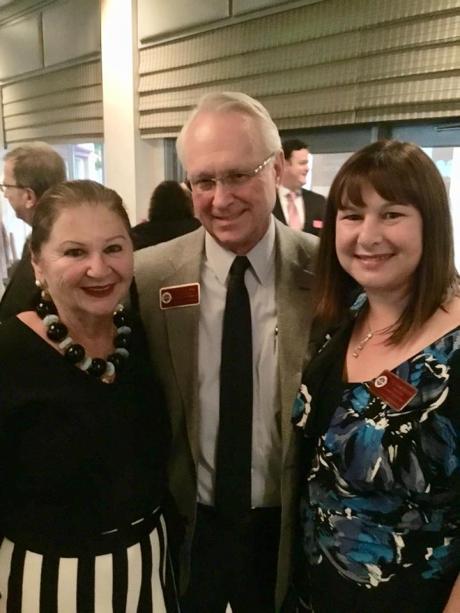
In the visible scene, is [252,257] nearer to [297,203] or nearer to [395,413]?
[395,413]

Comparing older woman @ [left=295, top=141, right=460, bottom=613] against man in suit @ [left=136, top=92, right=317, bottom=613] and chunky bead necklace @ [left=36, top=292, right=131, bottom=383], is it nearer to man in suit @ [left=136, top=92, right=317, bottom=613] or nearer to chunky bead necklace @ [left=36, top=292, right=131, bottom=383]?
man in suit @ [left=136, top=92, right=317, bottom=613]

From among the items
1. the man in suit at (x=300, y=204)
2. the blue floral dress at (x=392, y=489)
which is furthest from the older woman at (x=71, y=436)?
the man in suit at (x=300, y=204)

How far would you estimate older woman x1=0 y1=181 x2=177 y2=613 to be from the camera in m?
1.19

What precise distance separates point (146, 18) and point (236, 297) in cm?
355

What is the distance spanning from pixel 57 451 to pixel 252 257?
2.22 ft

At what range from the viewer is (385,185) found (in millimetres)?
1121

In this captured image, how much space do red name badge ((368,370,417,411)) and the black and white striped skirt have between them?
618 millimetres

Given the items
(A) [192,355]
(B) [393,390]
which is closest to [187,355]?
(A) [192,355]

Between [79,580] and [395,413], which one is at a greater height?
[395,413]

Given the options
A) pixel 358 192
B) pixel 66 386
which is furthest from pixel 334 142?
pixel 66 386

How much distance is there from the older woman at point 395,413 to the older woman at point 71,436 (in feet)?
1.43

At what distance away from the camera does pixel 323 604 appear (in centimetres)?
125

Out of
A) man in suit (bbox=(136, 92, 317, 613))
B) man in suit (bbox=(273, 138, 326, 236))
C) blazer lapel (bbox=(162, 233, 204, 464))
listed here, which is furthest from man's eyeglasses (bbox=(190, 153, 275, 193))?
man in suit (bbox=(273, 138, 326, 236))

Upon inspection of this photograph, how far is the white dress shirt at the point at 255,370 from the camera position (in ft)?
4.84
